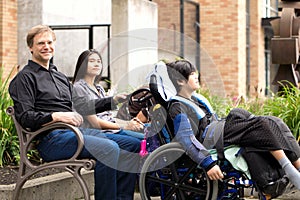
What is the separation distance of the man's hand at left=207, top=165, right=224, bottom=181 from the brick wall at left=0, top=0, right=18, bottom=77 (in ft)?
21.7

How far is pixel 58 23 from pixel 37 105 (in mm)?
6032

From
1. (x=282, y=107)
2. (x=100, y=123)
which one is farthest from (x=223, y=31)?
(x=100, y=123)

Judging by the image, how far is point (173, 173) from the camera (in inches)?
200

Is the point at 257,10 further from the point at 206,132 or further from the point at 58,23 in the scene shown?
the point at 206,132

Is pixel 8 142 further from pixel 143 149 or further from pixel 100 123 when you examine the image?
pixel 143 149

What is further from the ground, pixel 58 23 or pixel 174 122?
pixel 58 23

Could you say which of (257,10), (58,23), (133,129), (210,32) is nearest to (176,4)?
(210,32)

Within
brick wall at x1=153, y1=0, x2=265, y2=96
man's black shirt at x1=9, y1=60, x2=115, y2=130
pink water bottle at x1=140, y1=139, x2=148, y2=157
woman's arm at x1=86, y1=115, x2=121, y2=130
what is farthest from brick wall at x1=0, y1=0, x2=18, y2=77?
brick wall at x1=153, y1=0, x2=265, y2=96

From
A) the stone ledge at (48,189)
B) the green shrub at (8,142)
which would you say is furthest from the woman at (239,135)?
the green shrub at (8,142)

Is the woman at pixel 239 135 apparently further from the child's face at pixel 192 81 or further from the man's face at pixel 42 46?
the man's face at pixel 42 46

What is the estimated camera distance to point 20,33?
1095 cm

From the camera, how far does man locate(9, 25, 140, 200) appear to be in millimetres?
5004

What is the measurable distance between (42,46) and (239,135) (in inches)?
64.5

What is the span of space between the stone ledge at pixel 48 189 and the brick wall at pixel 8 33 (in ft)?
16.9
